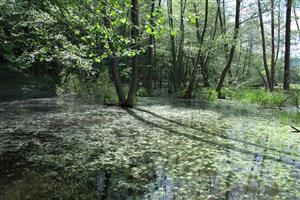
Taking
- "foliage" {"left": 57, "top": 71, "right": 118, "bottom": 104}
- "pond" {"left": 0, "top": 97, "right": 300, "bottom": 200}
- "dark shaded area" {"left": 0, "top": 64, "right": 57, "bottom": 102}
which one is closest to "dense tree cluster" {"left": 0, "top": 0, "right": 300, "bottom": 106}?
"foliage" {"left": 57, "top": 71, "right": 118, "bottom": 104}

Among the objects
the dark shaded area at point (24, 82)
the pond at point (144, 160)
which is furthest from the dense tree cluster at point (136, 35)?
the pond at point (144, 160)

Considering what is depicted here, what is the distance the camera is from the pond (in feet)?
12.1

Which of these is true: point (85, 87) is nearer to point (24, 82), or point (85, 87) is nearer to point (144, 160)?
point (24, 82)

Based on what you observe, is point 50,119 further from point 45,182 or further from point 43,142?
point 45,182

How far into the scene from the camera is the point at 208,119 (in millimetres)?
9812

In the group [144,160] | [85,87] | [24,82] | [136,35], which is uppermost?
[136,35]

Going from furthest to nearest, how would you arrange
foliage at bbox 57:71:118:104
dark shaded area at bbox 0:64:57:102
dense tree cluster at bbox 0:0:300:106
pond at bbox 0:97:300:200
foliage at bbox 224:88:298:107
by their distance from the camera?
dark shaded area at bbox 0:64:57:102
foliage at bbox 57:71:118:104
foliage at bbox 224:88:298:107
dense tree cluster at bbox 0:0:300:106
pond at bbox 0:97:300:200

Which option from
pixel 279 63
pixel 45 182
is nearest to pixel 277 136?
pixel 45 182

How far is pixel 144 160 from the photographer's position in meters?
4.95

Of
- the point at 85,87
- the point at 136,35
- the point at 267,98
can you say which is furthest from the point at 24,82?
the point at 267,98

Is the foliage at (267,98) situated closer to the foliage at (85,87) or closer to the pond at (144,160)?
the pond at (144,160)

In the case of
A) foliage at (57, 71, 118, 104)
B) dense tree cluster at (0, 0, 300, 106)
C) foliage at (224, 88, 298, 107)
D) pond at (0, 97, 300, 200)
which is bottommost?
pond at (0, 97, 300, 200)

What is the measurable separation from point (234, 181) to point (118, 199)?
1.78m

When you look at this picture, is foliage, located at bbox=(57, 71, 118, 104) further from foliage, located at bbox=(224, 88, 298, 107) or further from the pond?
foliage, located at bbox=(224, 88, 298, 107)
